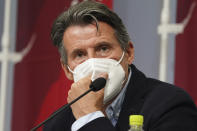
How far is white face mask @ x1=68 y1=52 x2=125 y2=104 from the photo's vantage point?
2.18m

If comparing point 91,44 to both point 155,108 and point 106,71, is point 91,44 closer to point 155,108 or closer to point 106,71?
point 106,71

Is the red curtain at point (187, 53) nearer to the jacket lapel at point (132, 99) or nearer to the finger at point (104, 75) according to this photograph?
the jacket lapel at point (132, 99)

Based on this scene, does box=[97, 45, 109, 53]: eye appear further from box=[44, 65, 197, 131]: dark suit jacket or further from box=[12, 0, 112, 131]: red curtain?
box=[12, 0, 112, 131]: red curtain

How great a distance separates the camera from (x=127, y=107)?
232 cm

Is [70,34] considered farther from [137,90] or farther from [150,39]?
[150,39]

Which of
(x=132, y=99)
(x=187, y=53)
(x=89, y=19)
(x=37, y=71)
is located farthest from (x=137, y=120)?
(x=37, y=71)

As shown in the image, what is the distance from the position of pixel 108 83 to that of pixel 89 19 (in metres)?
0.35

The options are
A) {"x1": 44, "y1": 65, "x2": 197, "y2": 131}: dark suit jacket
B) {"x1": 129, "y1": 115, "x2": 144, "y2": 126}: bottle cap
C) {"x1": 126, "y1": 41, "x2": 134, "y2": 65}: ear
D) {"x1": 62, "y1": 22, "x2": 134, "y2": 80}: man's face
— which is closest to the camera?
{"x1": 129, "y1": 115, "x2": 144, "y2": 126}: bottle cap

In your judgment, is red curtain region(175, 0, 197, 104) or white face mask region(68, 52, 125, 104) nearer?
white face mask region(68, 52, 125, 104)

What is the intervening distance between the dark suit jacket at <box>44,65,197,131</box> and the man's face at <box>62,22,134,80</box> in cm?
12

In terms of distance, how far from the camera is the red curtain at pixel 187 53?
356cm

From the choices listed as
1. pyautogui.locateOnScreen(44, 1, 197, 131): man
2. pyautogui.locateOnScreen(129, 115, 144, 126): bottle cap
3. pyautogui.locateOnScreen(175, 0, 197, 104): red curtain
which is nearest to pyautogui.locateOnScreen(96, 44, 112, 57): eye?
pyautogui.locateOnScreen(44, 1, 197, 131): man

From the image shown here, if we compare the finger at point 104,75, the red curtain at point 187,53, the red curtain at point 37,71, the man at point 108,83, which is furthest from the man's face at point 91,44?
the red curtain at point 37,71

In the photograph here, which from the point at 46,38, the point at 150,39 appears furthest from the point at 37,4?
the point at 150,39
